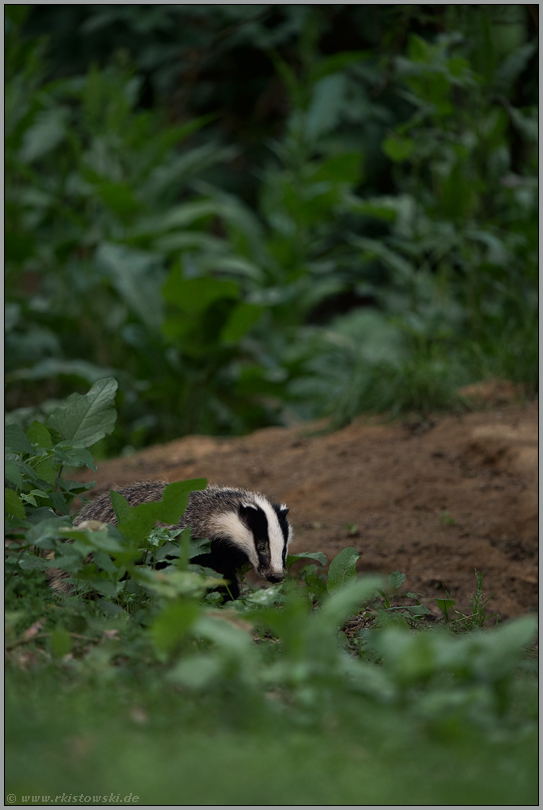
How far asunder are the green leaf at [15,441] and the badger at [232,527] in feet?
1.59

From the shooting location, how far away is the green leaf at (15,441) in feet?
10.6

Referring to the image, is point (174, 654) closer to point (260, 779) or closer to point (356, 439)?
point (260, 779)

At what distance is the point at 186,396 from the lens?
780 cm

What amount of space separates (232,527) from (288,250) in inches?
220

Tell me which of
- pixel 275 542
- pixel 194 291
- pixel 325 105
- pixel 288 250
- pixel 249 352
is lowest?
pixel 249 352

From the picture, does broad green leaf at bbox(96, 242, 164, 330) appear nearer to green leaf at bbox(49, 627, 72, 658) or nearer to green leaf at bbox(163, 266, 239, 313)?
green leaf at bbox(163, 266, 239, 313)

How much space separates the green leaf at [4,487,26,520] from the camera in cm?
296

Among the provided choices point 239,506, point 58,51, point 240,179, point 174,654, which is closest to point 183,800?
point 174,654

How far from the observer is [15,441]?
324 cm

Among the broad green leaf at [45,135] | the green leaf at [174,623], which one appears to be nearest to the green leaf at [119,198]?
the broad green leaf at [45,135]

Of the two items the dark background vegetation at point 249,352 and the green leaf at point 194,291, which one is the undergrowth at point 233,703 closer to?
the dark background vegetation at point 249,352

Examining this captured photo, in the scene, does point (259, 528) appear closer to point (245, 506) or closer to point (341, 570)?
point (245, 506)

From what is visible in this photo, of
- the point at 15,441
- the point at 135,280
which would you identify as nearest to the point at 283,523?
the point at 15,441

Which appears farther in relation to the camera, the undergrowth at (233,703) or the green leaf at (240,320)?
the green leaf at (240,320)
